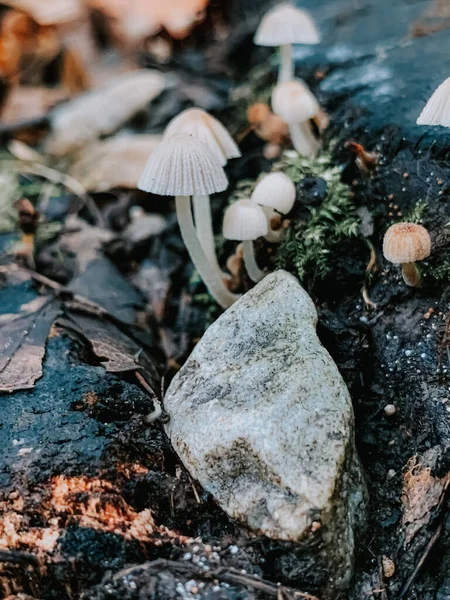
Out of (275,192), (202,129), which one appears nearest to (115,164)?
(202,129)

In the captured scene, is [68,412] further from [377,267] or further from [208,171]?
[377,267]

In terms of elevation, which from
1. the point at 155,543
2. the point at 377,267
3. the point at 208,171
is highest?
the point at 208,171

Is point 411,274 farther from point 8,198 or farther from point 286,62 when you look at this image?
point 8,198

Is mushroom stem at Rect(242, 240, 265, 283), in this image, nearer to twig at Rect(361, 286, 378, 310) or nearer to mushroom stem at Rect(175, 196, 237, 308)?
mushroom stem at Rect(175, 196, 237, 308)

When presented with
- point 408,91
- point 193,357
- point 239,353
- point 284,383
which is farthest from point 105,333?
point 408,91

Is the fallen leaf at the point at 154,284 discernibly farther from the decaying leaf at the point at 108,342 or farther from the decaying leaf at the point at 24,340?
the decaying leaf at the point at 24,340

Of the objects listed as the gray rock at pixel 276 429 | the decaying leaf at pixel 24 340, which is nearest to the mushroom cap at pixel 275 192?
the gray rock at pixel 276 429

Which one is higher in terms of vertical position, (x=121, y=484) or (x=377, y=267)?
(x=377, y=267)

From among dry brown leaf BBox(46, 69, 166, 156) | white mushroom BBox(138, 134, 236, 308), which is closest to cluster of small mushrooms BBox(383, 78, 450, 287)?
white mushroom BBox(138, 134, 236, 308)
